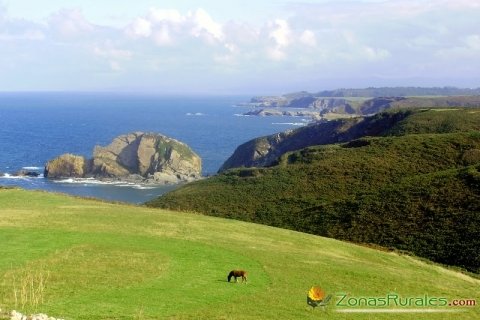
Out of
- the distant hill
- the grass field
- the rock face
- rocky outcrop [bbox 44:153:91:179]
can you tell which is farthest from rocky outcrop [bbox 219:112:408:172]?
the grass field

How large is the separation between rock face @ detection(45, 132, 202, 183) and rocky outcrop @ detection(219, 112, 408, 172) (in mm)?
16121

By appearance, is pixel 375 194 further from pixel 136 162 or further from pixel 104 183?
pixel 136 162

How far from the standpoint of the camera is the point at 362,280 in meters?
29.4

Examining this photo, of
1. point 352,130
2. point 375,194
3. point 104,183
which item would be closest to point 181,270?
point 375,194

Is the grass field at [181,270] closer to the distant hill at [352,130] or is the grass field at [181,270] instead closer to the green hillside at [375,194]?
the green hillside at [375,194]

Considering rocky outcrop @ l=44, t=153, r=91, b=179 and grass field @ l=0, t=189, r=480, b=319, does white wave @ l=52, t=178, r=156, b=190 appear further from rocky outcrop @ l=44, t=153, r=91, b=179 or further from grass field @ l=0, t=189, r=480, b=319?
grass field @ l=0, t=189, r=480, b=319

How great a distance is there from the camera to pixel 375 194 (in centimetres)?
6819

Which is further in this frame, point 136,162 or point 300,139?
point 300,139

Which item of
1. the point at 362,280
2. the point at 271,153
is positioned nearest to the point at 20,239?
the point at 362,280

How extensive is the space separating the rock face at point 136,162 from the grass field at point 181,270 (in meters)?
116

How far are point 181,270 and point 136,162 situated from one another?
14877 cm

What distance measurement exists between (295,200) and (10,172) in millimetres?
119641

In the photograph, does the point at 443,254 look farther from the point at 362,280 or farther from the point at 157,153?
the point at 157,153

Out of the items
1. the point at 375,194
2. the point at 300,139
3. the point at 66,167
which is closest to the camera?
the point at 375,194
